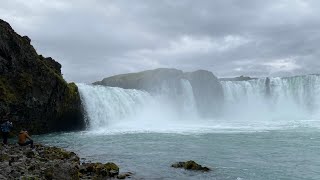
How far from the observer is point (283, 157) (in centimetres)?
3008

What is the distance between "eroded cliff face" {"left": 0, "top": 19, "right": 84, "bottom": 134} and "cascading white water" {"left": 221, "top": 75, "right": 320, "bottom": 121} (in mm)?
60965

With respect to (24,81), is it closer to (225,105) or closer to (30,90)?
(30,90)

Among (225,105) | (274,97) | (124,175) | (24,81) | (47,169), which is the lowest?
(124,175)

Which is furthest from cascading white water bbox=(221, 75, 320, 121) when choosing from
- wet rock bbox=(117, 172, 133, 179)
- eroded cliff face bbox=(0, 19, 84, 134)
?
wet rock bbox=(117, 172, 133, 179)

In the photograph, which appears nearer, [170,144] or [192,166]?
[192,166]

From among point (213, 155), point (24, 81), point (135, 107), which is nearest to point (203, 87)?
point (135, 107)

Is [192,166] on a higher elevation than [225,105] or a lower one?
lower

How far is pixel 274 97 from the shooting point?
106812 mm

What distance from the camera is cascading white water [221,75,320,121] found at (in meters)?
105

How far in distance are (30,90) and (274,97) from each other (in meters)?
77.1

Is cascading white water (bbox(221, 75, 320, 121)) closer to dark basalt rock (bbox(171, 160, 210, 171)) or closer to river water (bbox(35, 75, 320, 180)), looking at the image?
river water (bbox(35, 75, 320, 180))

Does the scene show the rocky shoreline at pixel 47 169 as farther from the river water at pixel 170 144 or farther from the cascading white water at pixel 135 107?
the cascading white water at pixel 135 107

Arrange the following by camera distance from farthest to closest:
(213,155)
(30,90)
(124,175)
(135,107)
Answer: (135,107), (30,90), (213,155), (124,175)

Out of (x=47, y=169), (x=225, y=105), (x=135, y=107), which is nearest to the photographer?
(x=47, y=169)
